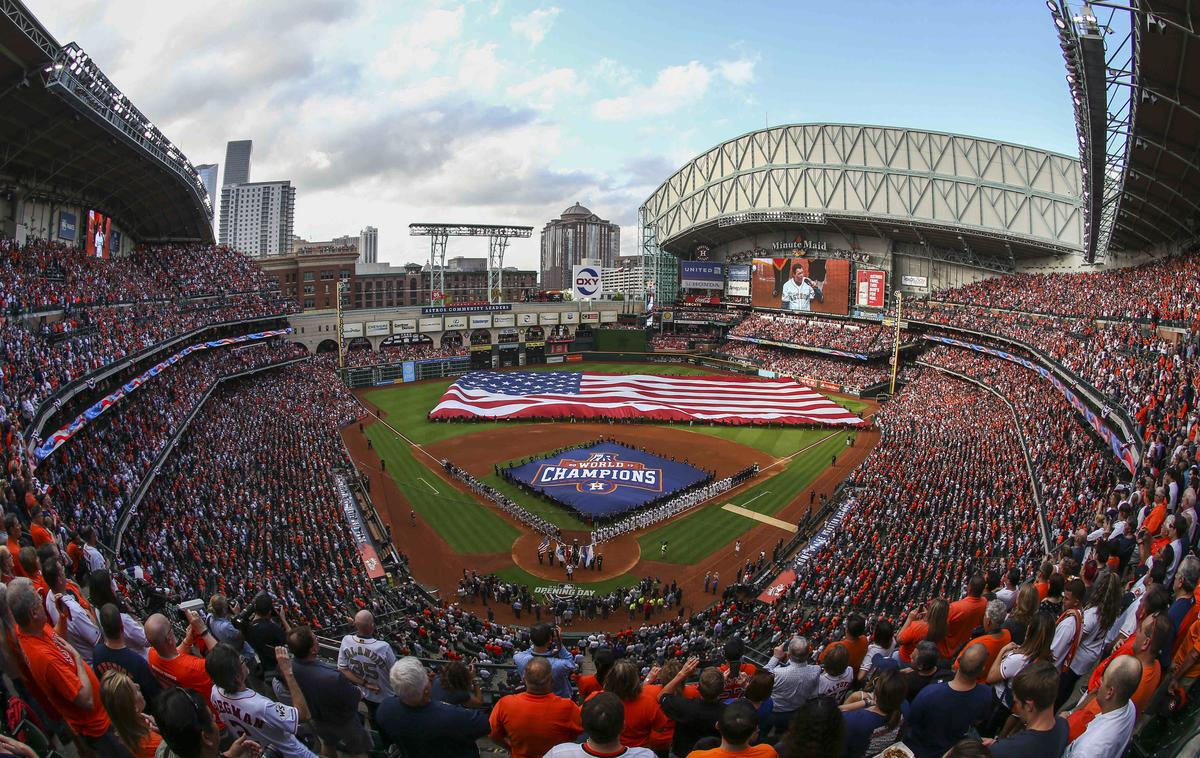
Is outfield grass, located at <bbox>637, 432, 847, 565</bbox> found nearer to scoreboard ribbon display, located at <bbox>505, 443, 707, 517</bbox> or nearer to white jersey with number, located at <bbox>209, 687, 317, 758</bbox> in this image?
scoreboard ribbon display, located at <bbox>505, 443, 707, 517</bbox>

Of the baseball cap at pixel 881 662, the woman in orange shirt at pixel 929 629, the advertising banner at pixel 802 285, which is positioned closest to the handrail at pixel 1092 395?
the woman in orange shirt at pixel 929 629

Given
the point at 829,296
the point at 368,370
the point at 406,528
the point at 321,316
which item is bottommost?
the point at 406,528

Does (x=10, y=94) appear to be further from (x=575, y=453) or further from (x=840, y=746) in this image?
(x=840, y=746)

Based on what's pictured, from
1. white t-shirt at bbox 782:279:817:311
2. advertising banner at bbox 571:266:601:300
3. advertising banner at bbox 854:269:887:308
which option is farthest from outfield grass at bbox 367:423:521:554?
advertising banner at bbox 854:269:887:308

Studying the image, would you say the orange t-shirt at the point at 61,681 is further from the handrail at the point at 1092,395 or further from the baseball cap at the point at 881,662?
the handrail at the point at 1092,395

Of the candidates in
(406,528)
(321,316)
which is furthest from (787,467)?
(321,316)

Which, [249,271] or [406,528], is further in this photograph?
[249,271]

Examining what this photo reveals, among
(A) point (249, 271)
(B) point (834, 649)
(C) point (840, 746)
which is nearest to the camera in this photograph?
(C) point (840, 746)
